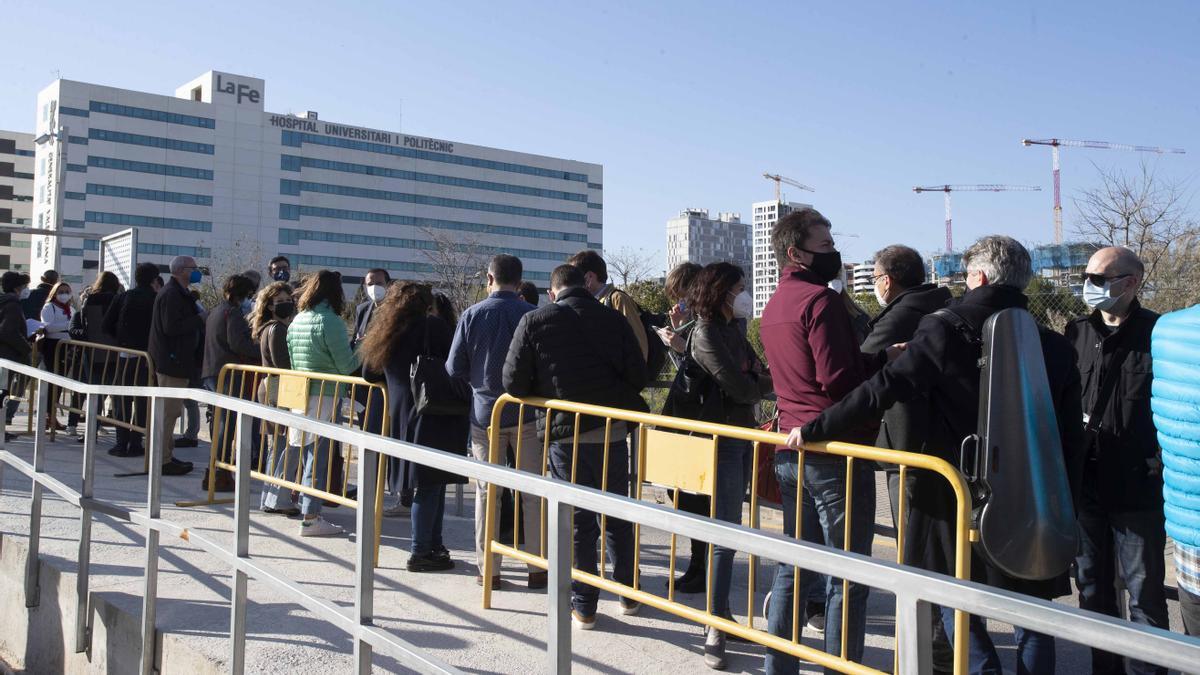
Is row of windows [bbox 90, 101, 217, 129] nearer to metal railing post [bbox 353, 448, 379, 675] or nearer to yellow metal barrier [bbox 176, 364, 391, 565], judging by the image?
yellow metal barrier [bbox 176, 364, 391, 565]

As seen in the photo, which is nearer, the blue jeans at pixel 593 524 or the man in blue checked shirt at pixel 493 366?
the blue jeans at pixel 593 524

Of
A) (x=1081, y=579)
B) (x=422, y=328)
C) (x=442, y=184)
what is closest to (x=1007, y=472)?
(x=1081, y=579)

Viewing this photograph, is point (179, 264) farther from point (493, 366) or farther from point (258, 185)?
point (258, 185)

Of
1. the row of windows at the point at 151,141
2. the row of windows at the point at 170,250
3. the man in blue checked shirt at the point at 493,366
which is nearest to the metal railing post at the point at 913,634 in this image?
the man in blue checked shirt at the point at 493,366

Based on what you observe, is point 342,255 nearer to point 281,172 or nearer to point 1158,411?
point 281,172

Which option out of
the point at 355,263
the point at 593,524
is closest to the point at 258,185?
the point at 355,263

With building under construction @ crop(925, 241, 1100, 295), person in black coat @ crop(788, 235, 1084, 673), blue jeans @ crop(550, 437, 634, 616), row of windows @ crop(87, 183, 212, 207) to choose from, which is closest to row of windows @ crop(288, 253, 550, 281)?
row of windows @ crop(87, 183, 212, 207)

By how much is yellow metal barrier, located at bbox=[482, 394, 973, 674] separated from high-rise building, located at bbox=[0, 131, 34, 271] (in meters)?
140

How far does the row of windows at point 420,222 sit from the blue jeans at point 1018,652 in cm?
11837

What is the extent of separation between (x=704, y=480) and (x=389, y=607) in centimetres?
190

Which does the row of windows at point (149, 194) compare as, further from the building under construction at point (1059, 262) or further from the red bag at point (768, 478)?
the red bag at point (768, 478)

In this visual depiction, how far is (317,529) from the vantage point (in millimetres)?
6621

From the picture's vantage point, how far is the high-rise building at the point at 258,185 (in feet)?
339

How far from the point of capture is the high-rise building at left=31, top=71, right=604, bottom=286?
103 metres
